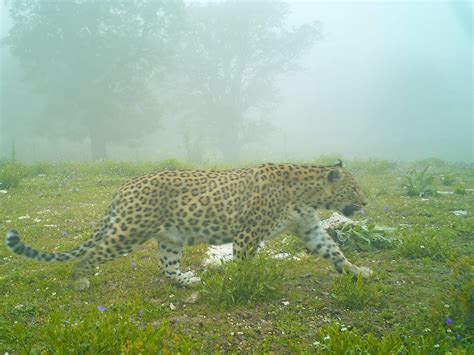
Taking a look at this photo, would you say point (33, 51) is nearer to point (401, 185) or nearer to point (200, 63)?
point (200, 63)

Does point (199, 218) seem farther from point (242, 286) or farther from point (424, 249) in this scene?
point (424, 249)

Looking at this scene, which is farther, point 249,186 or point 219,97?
point 219,97

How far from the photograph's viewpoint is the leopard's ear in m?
7.58

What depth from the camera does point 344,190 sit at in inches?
307

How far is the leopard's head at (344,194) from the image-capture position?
25.2 feet

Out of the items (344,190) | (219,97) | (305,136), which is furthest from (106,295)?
(305,136)

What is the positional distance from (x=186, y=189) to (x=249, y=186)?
107 cm

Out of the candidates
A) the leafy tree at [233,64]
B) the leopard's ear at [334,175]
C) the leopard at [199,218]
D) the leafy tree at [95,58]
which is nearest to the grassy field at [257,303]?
the leopard at [199,218]

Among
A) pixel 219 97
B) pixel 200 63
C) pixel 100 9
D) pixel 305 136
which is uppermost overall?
pixel 100 9

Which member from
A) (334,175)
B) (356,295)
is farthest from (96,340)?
(334,175)

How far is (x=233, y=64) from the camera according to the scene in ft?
156

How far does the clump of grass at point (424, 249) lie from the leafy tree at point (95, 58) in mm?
34217

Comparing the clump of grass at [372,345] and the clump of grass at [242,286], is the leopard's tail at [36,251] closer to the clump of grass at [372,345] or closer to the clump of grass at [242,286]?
the clump of grass at [242,286]

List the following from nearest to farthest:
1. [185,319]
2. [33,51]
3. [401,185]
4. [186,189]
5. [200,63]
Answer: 1. [185,319]
2. [186,189]
3. [401,185]
4. [33,51]
5. [200,63]
